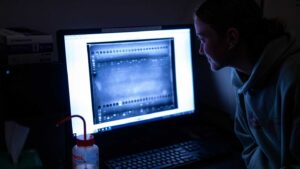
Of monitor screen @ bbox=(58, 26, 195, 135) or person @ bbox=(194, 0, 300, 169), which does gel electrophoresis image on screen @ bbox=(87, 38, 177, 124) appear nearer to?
monitor screen @ bbox=(58, 26, 195, 135)

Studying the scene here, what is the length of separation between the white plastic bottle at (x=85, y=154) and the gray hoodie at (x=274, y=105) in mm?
471

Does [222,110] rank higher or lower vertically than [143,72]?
lower

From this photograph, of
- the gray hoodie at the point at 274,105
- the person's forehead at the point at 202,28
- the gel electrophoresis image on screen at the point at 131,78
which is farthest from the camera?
the gel electrophoresis image on screen at the point at 131,78

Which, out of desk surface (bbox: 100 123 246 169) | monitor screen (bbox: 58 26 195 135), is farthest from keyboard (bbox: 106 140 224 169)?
monitor screen (bbox: 58 26 195 135)

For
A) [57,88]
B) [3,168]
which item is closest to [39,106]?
[57,88]

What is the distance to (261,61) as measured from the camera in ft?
3.27

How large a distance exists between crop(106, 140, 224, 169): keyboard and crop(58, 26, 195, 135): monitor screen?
0.44 ft

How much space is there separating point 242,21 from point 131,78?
1.35 ft

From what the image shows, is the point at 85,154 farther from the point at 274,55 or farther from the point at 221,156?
the point at 274,55

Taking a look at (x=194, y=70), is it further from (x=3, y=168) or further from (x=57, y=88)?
(x=3, y=168)

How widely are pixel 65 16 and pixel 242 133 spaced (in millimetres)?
733

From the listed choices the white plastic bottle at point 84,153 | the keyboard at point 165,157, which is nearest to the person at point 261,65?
the keyboard at point 165,157

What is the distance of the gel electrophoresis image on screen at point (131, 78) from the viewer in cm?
117

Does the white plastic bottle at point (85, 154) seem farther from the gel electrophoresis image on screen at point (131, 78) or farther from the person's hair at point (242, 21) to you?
the person's hair at point (242, 21)
